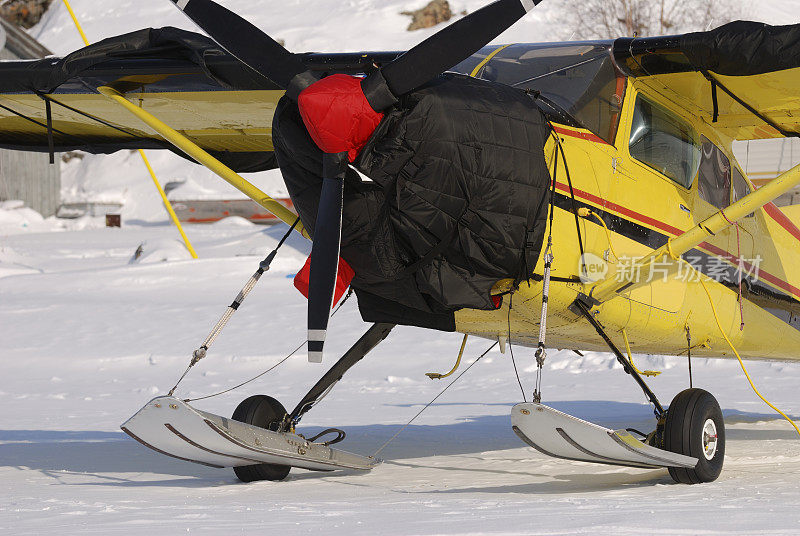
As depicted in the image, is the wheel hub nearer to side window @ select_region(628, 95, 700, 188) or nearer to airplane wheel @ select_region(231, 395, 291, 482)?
side window @ select_region(628, 95, 700, 188)

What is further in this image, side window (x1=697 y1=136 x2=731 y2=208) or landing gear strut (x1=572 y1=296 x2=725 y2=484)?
side window (x1=697 y1=136 x2=731 y2=208)

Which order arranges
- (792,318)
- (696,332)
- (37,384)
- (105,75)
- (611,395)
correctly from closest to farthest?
(696,332)
(105,75)
(792,318)
(611,395)
(37,384)

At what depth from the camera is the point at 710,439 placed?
5801 millimetres

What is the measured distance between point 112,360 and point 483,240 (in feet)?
29.2

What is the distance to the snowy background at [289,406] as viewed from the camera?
4461 mm

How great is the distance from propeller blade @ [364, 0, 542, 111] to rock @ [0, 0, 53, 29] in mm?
59689

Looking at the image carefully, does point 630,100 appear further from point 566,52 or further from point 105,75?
point 105,75

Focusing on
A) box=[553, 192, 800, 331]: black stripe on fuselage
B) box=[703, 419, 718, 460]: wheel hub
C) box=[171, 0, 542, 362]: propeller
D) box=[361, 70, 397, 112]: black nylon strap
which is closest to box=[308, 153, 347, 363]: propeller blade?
box=[171, 0, 542, 362]: propeller

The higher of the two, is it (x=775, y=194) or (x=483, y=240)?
(x=775, y=194)

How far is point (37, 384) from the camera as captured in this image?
38.8ft

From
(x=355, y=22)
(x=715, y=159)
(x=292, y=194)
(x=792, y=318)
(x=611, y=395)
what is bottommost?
(x=611, y=395)

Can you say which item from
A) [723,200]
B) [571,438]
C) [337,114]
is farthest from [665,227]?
[337,114]

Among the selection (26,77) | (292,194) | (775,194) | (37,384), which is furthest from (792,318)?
(37,384)

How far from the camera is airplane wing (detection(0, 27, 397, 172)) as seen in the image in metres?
6.70
